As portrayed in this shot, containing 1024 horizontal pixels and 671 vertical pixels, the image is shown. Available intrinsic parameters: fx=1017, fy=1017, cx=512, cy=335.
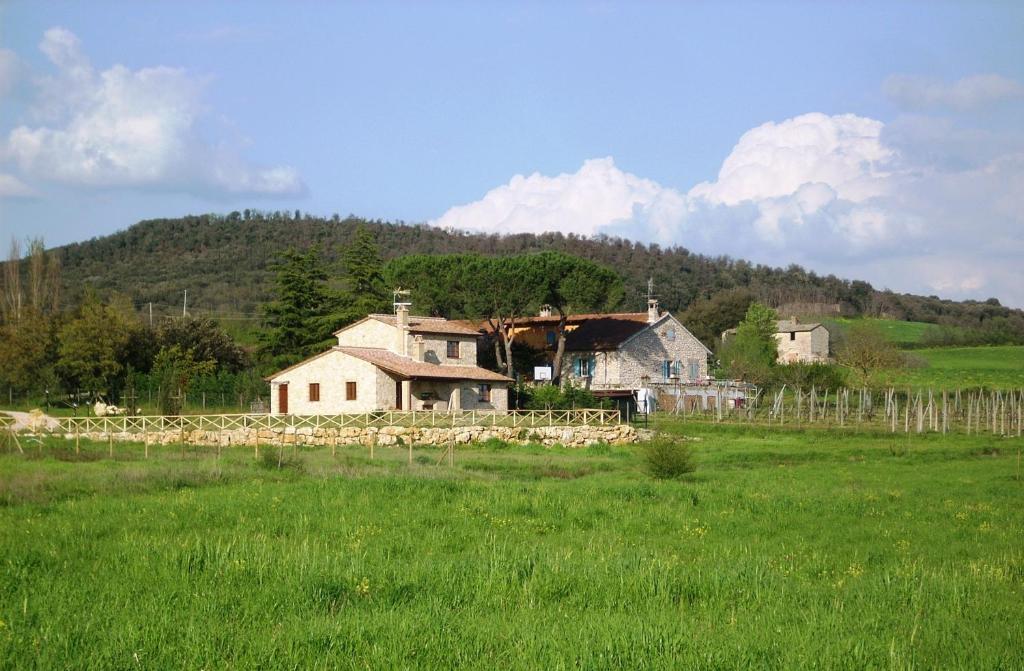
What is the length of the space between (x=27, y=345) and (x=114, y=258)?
76.0 meters

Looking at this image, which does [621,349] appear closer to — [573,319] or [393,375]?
[573,319]

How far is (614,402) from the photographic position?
57750 millimetres

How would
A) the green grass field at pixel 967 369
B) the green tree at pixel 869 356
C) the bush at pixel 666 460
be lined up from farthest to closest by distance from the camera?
the green grass field at pixel 967 369, the green tree at pixel 869 356, the bush at pixel 666 460

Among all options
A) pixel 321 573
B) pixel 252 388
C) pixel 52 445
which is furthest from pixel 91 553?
pixel 252 388

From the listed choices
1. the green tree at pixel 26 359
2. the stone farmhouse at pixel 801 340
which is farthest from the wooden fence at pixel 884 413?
the green tree at pixel 26 359

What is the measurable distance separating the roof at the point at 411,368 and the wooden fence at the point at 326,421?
3.98 m

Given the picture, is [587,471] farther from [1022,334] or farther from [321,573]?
[1022,334]

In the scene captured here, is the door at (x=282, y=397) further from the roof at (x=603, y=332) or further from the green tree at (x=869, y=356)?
the green tree at (x=869, y=356)

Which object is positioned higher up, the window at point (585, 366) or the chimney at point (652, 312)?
the chimney at point (652, 312)

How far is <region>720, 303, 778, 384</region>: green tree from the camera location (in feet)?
189

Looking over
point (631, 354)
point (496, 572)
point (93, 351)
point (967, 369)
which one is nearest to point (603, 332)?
point (631, 354)

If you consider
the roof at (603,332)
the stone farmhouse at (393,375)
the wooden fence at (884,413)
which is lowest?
the wooden fence at (884,413)

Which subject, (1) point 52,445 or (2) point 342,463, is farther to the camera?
(1) point 52,445

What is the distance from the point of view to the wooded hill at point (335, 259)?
109m
